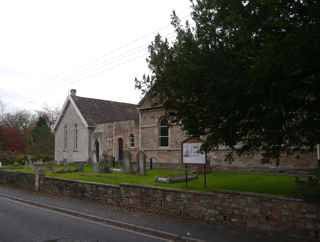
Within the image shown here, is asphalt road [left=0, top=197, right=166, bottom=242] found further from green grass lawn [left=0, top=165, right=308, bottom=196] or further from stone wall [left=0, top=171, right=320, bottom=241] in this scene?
green grass lawn [left=0, top=165, right=308, bottom=196]

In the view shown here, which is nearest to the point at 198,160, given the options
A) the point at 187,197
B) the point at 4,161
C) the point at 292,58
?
the point at 187,197

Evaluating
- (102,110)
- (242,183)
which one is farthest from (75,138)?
(242,183)

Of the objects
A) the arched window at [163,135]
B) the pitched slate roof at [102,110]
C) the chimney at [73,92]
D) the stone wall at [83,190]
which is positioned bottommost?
the stone wall at [83,190]

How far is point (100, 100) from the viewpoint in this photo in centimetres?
4184

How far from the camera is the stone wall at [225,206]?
848 centimetres

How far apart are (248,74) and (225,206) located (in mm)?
4376

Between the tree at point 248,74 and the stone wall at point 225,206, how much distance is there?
4.85ft

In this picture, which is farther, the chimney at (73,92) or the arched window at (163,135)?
the chimney at (73,92)

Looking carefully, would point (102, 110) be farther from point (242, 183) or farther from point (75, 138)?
point (242, 183)

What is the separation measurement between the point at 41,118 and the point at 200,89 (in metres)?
63.3

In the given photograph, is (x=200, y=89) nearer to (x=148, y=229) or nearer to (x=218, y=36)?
(x=218, y=36)

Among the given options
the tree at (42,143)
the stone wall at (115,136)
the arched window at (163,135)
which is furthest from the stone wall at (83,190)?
the tree at (42,143)

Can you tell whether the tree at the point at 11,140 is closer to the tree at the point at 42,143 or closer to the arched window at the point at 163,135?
the tree at the point at 42,143

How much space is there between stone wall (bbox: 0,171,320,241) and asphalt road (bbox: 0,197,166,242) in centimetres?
229
